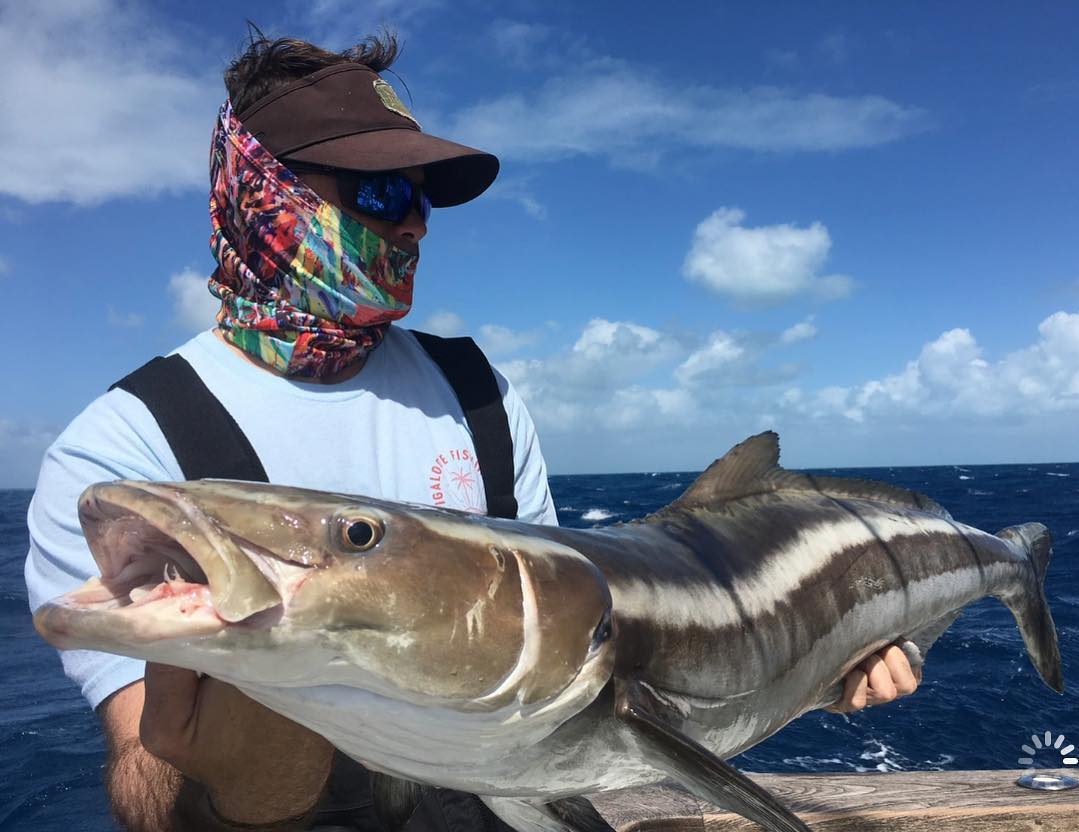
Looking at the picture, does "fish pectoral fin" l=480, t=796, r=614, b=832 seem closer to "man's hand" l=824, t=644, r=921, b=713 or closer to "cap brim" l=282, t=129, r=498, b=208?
"man's hand" l=824, t=644, r=921, b=713

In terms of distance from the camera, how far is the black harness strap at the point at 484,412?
3.07 m

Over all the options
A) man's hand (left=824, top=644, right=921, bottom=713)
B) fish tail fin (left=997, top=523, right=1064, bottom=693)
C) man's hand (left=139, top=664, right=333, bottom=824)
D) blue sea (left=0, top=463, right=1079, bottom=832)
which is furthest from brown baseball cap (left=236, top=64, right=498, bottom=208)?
blue sea (left=0, top=463, right=1079, bottom=832)

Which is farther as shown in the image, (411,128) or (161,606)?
(411,128)

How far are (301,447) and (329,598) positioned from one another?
1304 millimetres

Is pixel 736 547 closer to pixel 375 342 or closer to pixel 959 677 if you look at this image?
pixel 375 342

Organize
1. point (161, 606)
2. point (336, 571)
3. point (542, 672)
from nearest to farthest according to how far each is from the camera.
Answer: point (161, 606) → point (336, 571) → point (542, 672)

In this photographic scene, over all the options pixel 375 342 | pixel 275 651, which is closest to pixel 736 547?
pixel 375 342

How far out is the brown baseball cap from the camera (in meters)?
2.87

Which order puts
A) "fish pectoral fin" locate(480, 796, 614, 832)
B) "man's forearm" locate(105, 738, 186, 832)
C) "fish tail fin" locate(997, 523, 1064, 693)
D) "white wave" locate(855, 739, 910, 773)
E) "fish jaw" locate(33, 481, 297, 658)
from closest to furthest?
"fish jaw" locate(33, 481, 297, 658), "man's forearm" locate(105, 738, 186, 832), "fish pectoral fin" locate(480, 796, 614, 832), "fish tail fin" locate(997, 523, 1064, 693), "white wave" locate(855, 739, 910, 773)

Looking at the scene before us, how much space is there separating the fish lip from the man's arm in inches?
16.4

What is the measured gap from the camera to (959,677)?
11.8 m

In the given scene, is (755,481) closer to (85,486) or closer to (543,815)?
(543,815)

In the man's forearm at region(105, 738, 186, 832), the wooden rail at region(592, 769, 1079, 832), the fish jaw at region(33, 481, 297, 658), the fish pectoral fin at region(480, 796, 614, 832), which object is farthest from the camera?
the wooden rail at region(592, 769, 1079, 832)

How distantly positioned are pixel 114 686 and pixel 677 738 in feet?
4.90
